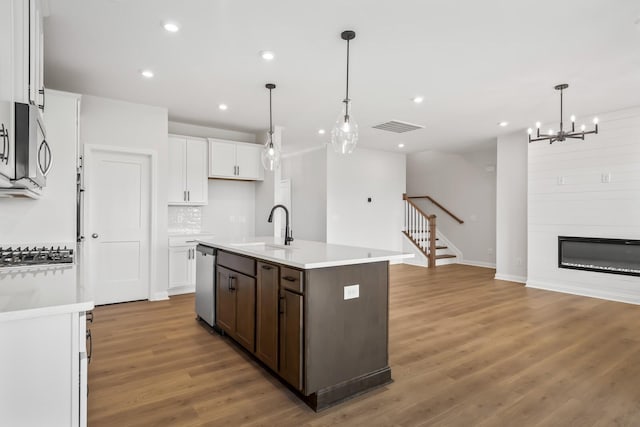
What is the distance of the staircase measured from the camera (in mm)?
7926

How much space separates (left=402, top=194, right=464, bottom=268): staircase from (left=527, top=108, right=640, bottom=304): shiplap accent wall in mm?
2238

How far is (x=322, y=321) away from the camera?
2.21 meters

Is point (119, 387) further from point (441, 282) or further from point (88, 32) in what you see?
point (441, 282)

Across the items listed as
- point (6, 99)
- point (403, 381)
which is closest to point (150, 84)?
point (6, 99)

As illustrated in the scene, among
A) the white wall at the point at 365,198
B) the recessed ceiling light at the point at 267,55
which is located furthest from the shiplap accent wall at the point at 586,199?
the recessed ceiling light at the point at 267,55

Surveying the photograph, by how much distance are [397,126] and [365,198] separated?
2.36 meters

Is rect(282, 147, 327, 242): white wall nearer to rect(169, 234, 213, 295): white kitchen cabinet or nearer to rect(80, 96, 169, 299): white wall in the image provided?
rect(169, 234, 213, 295): white kitchen cabinet

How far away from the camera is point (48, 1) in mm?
2443

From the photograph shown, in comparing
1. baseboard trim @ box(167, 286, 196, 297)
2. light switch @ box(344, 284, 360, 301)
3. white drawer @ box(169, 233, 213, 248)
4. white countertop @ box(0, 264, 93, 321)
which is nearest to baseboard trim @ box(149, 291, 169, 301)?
baseboard trim @ box(167, 286, 196, 297)

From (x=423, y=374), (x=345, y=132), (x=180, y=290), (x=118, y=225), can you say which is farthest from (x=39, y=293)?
(x=180, y=290)

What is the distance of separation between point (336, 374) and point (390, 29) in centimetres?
261

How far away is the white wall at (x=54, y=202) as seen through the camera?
131 inches

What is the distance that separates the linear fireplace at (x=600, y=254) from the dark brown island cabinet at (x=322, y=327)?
14.3 feet

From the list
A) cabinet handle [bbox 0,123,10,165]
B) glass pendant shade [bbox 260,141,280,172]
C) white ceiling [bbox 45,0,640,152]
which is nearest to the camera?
cabinet handle [bbox 0,123,10,165]
